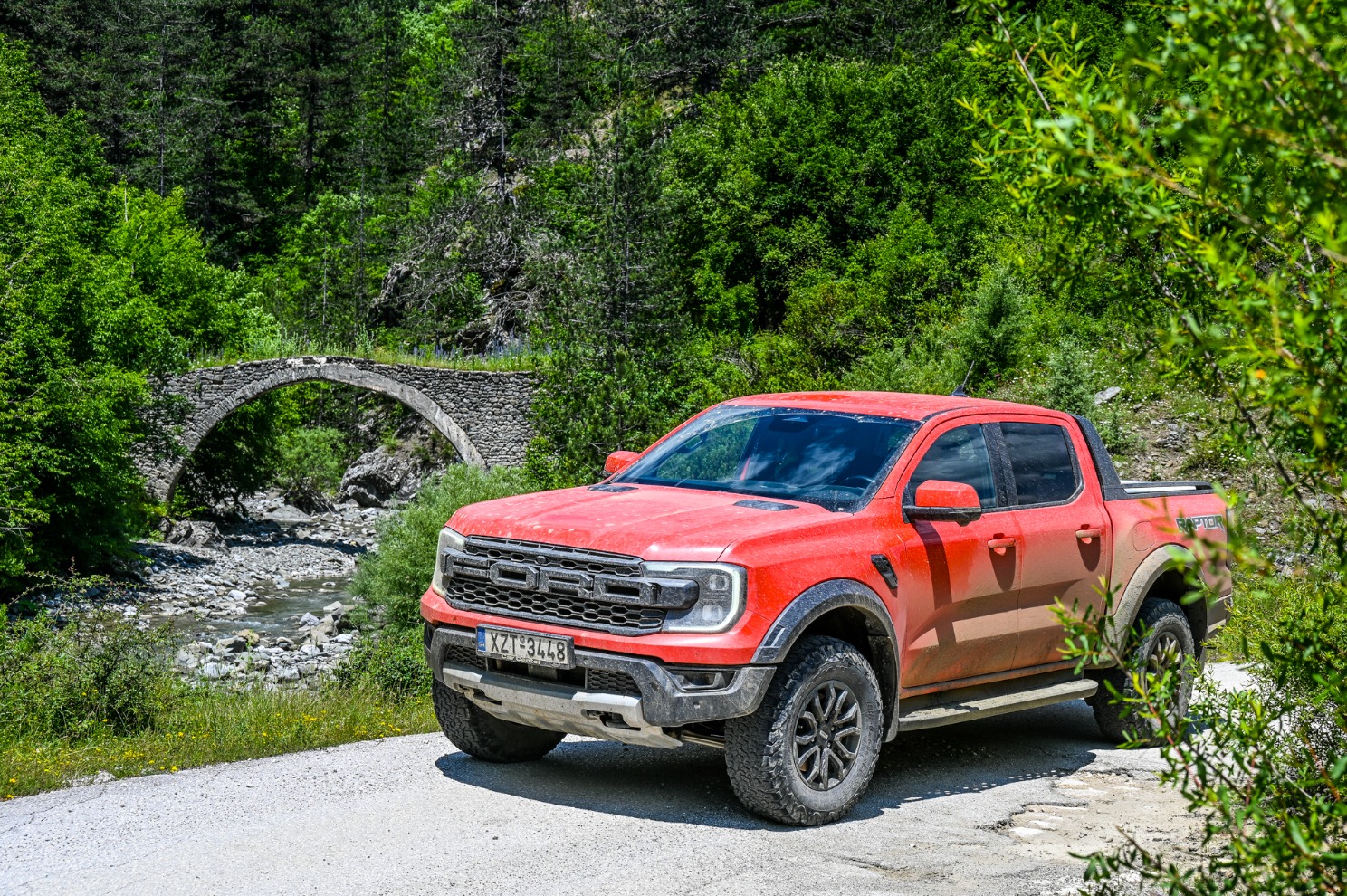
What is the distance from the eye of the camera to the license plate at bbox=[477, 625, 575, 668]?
5621 millimetres

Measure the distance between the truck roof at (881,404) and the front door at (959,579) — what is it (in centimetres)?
17

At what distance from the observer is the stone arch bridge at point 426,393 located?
3647 centimetres

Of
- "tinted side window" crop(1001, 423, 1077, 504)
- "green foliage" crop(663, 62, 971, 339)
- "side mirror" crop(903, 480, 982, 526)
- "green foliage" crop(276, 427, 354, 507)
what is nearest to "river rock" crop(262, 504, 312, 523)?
"green foliage" crop(276, 427, 354, 507)

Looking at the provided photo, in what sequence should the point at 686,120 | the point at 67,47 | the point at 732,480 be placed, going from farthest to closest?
the point at 67,47
the point at 686,120
the point at 732,480

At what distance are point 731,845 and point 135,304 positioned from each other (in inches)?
1037

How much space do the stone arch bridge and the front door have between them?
30496 millimetres

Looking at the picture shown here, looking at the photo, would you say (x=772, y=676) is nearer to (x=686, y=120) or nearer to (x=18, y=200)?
(x=18, y=200)

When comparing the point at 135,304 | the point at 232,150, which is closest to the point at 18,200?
the point at 135,304

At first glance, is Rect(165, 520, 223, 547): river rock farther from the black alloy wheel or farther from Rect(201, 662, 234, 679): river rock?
the black alloy wheel

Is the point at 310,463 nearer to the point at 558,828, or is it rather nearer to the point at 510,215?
the point at 510,215

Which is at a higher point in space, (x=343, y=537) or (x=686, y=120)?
(x=686, y=120)

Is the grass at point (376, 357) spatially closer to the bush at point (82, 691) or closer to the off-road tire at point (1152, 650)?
the bush at point (82, 691)

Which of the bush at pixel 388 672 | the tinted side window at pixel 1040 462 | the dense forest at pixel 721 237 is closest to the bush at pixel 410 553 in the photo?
the dense forest at pixel 721 237

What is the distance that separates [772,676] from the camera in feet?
18.2
